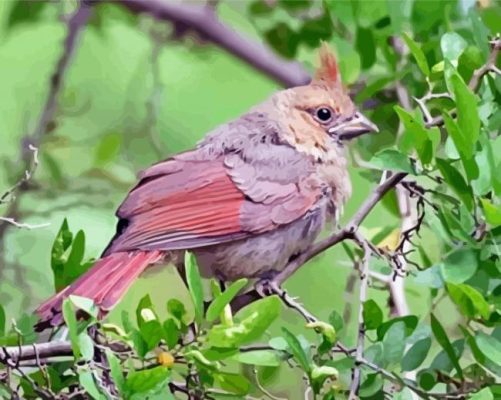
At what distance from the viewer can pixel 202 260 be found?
2.54 metres

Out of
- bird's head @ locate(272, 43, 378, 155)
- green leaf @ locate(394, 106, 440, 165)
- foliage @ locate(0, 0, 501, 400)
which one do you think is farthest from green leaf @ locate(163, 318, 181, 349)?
bird's head @ locate(272, 43, 378, 155)

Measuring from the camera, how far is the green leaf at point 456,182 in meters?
1.79

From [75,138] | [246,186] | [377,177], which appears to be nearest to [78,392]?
[377,177]

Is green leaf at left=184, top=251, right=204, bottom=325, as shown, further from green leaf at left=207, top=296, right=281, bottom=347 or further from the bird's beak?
the bird's beak

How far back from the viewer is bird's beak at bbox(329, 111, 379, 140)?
2812 mm

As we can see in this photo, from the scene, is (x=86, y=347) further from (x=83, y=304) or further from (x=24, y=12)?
(x=24, y=12)

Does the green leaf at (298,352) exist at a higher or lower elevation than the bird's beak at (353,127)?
higher

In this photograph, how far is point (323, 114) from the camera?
9.55ft

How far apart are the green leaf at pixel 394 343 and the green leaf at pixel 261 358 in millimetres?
167

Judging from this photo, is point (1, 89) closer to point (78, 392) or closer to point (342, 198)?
point (342, 198)

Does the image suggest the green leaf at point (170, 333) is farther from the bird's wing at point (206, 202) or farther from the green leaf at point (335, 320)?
the bird's wing at point (206, 202)

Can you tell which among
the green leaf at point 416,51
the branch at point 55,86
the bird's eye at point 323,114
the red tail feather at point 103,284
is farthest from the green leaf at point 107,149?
the green leaf at point 416,51

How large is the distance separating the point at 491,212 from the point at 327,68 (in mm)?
1173

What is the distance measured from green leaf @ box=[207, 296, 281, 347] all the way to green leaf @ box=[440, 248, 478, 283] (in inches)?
9.2
